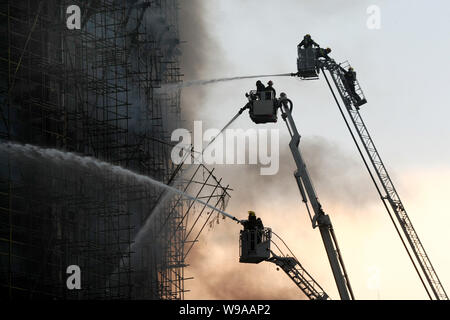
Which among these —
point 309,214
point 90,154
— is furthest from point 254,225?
point 90,154

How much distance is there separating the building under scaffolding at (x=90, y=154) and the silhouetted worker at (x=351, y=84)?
12562 millimetres

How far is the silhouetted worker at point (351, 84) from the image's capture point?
3209 inches

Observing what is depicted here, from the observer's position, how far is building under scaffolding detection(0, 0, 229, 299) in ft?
241

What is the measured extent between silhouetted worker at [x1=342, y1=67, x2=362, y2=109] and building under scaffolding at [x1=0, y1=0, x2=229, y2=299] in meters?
12.6

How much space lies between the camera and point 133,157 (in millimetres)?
85938

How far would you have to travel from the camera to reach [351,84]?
8194 centimetres

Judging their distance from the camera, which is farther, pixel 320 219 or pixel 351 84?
pixel 351 84

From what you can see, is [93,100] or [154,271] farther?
[154,271]

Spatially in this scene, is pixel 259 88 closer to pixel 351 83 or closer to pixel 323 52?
pixel 323 52

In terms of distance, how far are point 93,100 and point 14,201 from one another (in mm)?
12038

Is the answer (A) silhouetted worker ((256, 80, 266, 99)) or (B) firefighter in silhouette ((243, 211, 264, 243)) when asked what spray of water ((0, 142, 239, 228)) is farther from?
(A) silhouetted worker ((256, 80, 266, 99))

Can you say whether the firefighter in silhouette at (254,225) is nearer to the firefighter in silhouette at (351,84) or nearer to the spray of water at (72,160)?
the spray of water at (72,160)
